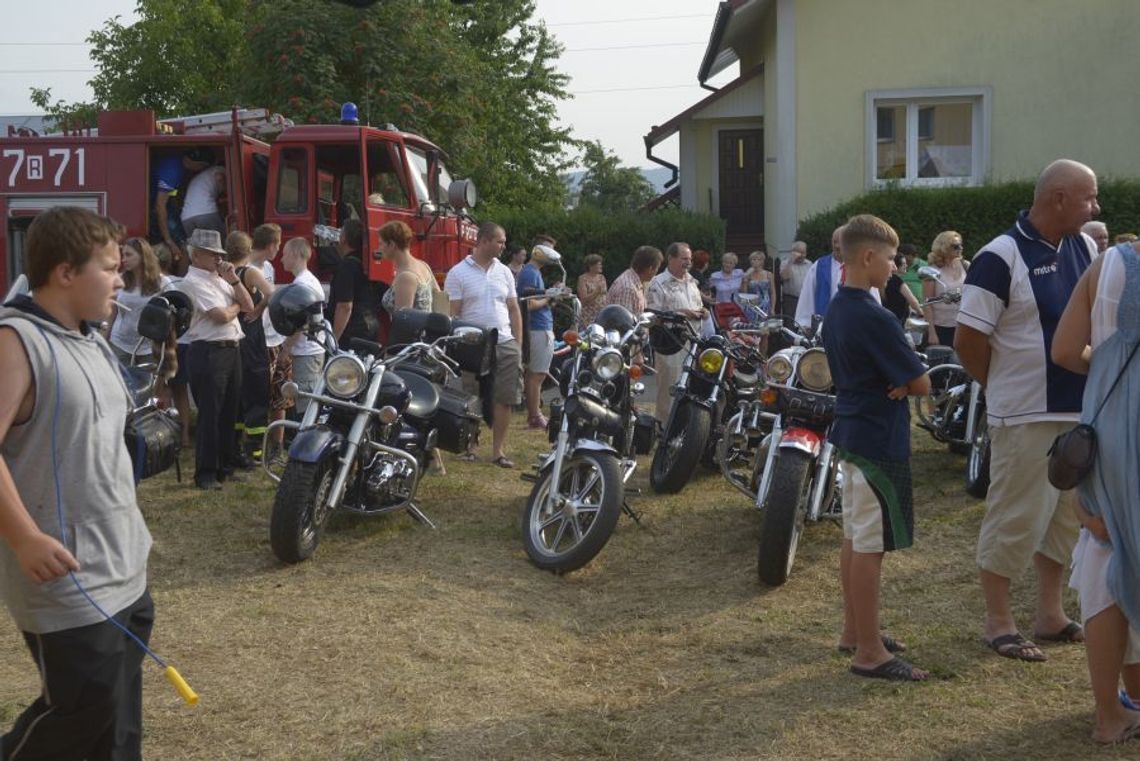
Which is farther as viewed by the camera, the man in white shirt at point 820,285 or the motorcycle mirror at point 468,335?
the man in white shirt at point 820,285

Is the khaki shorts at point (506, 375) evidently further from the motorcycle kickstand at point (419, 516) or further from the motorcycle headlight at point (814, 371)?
the motorcycle headlight at point (814, 371)

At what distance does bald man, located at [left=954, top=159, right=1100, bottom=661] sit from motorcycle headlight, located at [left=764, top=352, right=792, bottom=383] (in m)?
2.07

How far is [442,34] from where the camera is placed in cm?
2206

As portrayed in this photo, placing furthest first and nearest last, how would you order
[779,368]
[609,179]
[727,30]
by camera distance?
[609,179] < [727,30] < [779,368]

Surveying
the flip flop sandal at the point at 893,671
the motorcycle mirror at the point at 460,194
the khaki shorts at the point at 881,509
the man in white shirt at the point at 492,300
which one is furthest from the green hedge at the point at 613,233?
the flip flop sandal at the point at 893,671

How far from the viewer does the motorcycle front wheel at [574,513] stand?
247 inches

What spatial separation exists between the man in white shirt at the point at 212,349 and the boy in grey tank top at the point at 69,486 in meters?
5.15

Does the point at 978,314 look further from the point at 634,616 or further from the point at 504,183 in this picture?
the point at 504,183

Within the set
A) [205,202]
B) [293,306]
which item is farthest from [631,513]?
[205,202]

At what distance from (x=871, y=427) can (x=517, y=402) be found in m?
4.62

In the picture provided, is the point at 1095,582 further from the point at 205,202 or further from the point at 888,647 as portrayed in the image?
the point at 205,202

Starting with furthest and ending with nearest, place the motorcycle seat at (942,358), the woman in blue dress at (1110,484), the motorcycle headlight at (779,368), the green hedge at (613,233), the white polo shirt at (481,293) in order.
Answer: the green hedge at (613,233), the white polo shirt at (481,293), the motorcycle seat at (942,358), the motorcycle headlight at (779,368), the woman in blue dress at (1110,484)

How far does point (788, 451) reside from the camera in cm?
604

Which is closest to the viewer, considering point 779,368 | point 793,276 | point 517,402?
point 779,368
